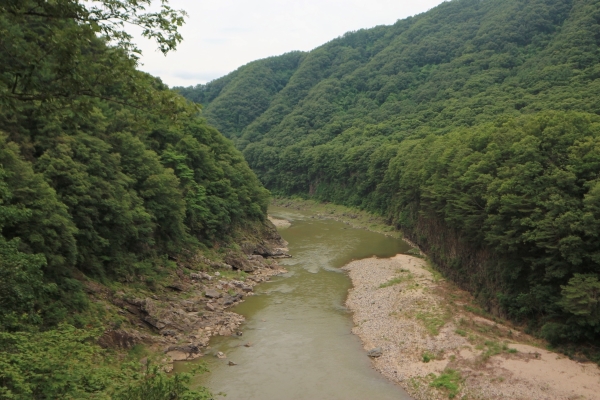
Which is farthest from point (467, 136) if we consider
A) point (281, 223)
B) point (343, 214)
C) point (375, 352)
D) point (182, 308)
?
point (343, 214)

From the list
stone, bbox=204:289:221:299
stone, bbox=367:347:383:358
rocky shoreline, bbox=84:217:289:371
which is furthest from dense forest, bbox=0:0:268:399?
stone, bbox=367:347:383:358

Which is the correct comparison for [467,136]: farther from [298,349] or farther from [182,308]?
[182,308]

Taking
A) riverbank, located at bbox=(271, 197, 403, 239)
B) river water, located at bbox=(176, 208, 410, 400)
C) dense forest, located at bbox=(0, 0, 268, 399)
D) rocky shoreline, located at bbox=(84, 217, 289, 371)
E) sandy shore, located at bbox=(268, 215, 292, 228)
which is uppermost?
dense forest, located at bbox=(0, 0, 268, 399)

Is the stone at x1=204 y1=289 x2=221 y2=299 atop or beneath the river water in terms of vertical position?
atop

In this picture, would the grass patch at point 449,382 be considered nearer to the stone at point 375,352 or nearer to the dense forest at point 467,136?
the stone at point 375,352

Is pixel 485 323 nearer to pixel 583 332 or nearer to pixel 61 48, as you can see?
pixel 583 332

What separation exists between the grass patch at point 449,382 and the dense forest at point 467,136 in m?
5.45

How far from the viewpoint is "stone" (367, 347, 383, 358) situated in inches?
931

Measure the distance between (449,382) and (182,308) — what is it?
51.4 ft

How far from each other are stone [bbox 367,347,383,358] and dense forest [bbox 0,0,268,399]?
11.5 metres

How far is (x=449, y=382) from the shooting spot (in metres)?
20.3

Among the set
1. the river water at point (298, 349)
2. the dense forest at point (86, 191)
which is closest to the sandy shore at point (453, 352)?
the river water at point (298, 349)

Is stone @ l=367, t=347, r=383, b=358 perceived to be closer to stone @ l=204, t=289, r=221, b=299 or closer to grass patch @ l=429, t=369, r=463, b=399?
grass patch @ l=429, t=369, r=463, b=399

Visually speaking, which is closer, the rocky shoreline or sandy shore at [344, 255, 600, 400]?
sandy shore at [344, 255, 600, 400]
